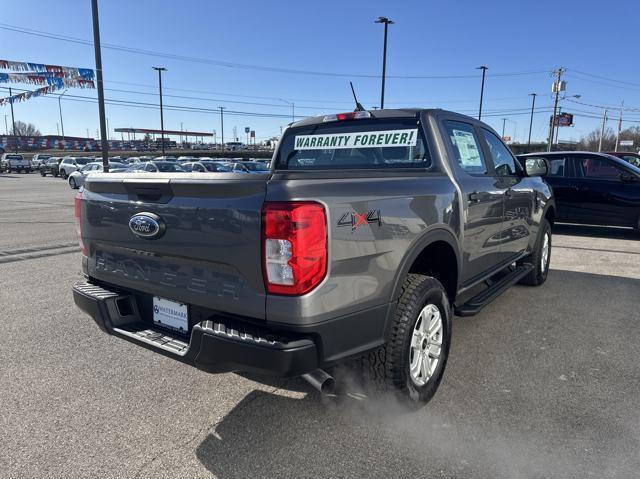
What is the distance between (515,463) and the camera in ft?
8.03

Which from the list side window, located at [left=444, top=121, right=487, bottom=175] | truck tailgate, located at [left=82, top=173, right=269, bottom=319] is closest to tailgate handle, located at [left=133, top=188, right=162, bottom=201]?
truck tailgate, located at [left=82, top=173, right=269, bottom=319]

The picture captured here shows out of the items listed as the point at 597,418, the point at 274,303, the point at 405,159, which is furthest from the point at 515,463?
the point at 405,159

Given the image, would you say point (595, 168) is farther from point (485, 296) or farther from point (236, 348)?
point (236, 348)

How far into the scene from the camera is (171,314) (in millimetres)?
2682

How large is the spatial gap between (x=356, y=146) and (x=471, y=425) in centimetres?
223

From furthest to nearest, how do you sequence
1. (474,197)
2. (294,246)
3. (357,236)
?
(474,197) < (357,236) < (294,246)

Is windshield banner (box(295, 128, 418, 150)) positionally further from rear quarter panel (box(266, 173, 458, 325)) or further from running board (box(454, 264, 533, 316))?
running board (box(454, 264, 533, 316))

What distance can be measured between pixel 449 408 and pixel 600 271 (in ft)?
16.0

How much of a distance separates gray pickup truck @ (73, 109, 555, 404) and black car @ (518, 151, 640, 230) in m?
6.61

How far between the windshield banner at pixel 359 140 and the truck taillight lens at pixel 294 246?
5.48ft

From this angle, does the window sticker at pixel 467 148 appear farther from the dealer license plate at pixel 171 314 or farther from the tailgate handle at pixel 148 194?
the dealer license plate at pixel 171 314

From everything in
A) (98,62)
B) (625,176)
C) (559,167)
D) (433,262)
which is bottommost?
(433,262)

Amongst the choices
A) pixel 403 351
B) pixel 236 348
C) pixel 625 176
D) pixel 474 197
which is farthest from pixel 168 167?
pixel 236 348

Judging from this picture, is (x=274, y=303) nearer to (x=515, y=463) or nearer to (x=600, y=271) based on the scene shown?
(x=515, y=463)
